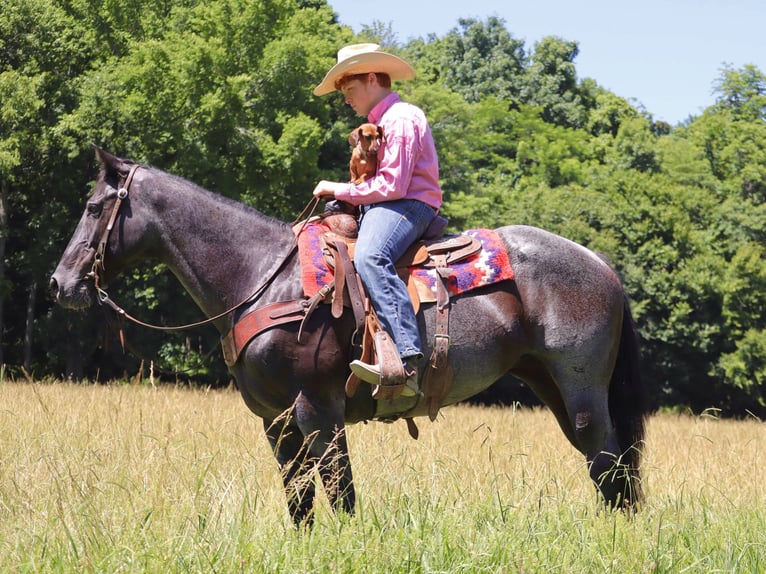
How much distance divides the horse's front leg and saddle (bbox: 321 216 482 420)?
0.13 meters

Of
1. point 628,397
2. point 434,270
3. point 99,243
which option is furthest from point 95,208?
point 628,397

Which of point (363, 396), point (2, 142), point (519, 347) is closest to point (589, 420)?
point (519, 347)

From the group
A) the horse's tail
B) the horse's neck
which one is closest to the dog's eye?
the horse's neck

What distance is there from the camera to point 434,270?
17.6 feet

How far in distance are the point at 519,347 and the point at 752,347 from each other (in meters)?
24.3

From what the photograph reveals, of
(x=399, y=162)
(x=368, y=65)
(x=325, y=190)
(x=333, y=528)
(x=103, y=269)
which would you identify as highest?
(x=368, y=65)

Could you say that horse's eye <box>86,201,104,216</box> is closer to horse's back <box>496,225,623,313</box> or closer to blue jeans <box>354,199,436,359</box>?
blue jeans <box>354,199,436,359</box>

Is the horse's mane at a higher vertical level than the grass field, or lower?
higher

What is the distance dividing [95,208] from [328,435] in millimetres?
1829

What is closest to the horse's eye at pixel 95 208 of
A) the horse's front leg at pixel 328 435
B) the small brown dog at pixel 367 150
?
the small brown dog at pixel 367 150

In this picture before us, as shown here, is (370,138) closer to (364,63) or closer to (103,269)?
(364,63)

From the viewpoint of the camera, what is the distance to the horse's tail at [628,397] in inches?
226

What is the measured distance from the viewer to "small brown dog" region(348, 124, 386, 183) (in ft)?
17.1

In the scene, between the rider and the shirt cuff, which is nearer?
the rider
